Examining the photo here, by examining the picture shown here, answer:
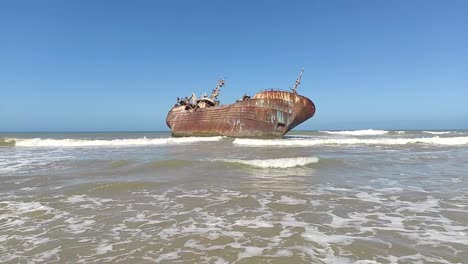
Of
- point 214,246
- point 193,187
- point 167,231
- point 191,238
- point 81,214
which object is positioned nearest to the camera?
point 214,246

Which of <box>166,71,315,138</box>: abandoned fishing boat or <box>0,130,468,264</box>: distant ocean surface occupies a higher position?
<box>166,71,315,138</box>: abandoned fishing boat

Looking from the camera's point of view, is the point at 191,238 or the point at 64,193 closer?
the point at 191,238

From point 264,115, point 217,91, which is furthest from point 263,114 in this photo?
point 217,91

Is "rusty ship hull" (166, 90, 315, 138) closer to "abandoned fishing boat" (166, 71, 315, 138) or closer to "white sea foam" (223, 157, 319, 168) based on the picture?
"abandoned fishing boat" (166, 71, 315, 138)

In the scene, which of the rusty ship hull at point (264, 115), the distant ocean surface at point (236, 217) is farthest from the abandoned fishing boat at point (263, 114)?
the distant ocean surface at point (236, 217)

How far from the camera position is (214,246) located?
11.1ft

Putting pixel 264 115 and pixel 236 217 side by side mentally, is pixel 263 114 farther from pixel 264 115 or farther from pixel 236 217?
pixel 236 217

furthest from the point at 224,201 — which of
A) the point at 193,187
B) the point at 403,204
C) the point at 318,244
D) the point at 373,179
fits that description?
the point at 373,179

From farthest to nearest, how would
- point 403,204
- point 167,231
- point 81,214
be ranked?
point 403,204
point 81,214
point 167,231

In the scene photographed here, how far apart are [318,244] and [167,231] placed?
63.3 inches

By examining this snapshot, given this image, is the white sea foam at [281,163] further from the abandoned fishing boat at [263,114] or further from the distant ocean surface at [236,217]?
the abandoned fishing boat at [263,114]

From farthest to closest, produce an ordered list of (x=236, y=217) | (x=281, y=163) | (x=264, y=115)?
(x=264, y=115)
(x=281, y=163)
(x=236, y=217)

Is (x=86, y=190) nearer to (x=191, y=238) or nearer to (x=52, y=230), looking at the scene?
(x=52, y=230)

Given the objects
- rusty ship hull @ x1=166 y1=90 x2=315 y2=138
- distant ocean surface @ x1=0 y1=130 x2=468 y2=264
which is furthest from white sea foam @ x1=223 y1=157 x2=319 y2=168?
rusty ship hull @ x1=166 y1=90 x2=315 y2=138
